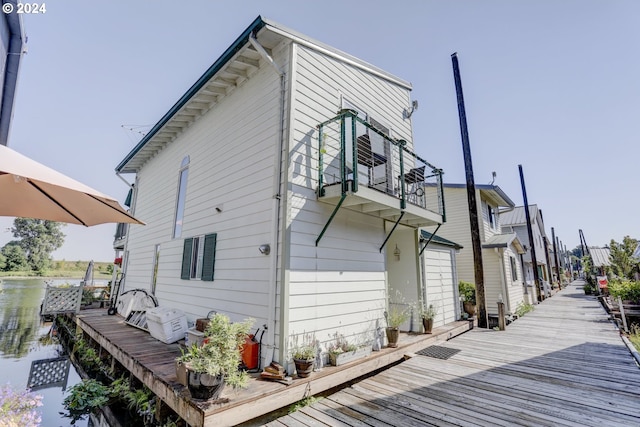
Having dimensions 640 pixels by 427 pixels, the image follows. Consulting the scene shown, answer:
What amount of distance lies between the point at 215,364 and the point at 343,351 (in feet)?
7.80

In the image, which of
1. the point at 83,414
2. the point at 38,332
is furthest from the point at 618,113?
the point at 38,332

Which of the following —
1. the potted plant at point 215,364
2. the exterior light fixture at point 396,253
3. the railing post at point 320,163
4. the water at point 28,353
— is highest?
the railing post at point 320,163

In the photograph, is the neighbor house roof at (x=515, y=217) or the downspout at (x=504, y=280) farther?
the neighbor house roof at (x=515, y=217)

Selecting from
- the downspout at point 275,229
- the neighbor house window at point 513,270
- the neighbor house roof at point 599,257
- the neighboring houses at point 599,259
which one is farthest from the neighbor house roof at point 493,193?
the neighbor house roof at point 599,257

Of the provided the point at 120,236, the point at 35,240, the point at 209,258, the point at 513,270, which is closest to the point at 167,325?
the point at 209,258

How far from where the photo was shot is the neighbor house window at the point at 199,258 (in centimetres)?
607

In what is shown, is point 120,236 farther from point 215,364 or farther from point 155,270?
point 215,364

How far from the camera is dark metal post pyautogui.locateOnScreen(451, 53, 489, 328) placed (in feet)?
29.9

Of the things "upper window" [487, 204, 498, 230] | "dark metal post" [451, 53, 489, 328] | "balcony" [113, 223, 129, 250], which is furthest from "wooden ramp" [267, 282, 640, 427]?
"balcony" [113, 223, 129, 250]

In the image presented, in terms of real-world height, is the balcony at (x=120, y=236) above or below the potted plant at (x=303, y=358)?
above

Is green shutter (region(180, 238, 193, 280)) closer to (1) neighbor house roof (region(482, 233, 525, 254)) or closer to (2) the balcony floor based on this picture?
(2) the balcony floor

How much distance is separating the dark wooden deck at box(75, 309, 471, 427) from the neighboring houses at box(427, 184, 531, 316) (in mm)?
6383

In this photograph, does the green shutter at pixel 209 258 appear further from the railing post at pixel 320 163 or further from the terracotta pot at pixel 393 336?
the terracotta pot at pixel 393 336

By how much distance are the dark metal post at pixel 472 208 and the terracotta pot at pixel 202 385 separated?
8696mm
